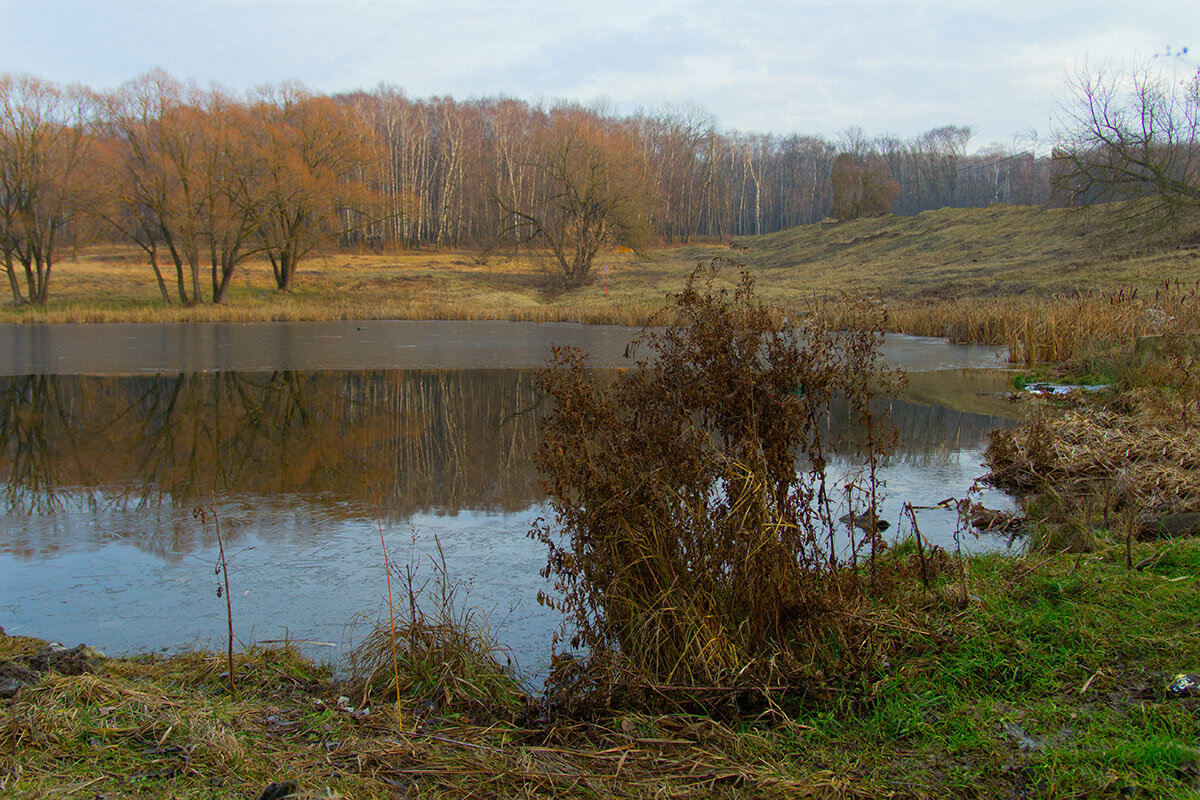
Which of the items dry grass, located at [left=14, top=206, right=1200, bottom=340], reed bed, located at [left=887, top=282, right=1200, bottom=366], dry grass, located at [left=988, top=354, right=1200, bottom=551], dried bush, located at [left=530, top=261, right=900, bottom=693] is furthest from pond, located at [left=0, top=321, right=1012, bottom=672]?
dry grass, located at [left=14, top=206, right=1200, bottom=340]

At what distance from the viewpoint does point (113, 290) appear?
41.1 m

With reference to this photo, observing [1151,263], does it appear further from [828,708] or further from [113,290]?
[113,290]

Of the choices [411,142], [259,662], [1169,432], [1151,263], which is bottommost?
[259,662]

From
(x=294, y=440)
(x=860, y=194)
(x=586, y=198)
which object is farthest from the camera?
(x=860, y=194)

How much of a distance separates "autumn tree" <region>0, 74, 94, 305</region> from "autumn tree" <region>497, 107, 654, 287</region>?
19.0 meters

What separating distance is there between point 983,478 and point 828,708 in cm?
513

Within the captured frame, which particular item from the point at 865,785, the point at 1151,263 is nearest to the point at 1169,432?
the point at 865,785

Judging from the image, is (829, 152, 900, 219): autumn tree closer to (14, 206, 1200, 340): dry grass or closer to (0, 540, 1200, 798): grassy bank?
(14, 206, 1200, 340): dry grass

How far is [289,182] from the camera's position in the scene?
37656 mm

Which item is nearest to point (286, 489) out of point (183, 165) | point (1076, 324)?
point (1076, 324)

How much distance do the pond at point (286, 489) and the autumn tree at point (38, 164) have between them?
22052 millimetres

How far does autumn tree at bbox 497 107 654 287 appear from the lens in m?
44.8

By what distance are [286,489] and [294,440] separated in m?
2.42

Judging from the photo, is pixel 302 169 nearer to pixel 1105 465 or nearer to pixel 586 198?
pixel 586 198
